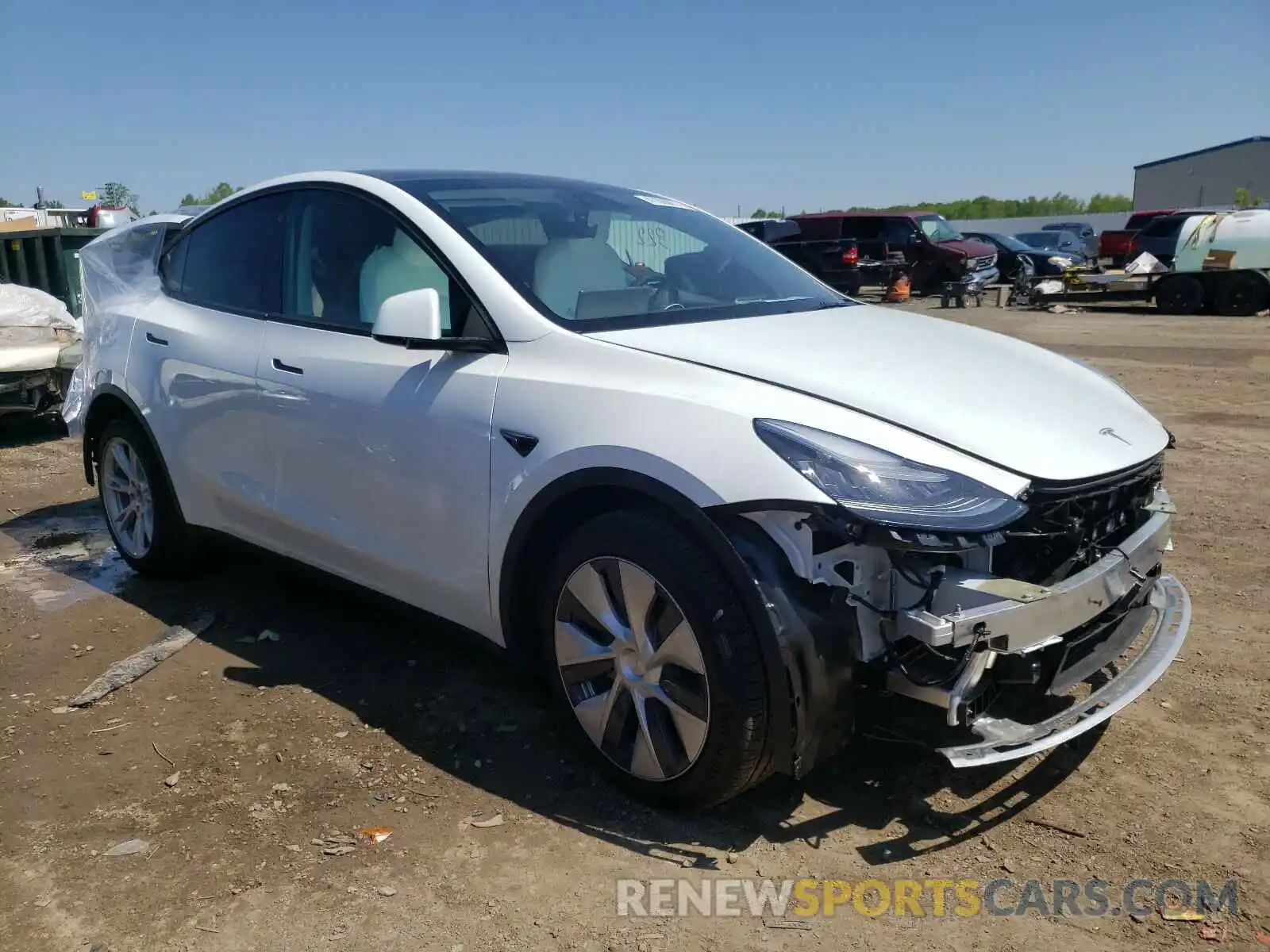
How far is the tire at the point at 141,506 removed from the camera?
460 cm

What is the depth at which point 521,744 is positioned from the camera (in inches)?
129

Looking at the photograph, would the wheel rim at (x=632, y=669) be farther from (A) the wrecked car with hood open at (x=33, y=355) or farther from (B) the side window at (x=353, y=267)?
(A) the wrecked car with hood open at (x=33, y=355)

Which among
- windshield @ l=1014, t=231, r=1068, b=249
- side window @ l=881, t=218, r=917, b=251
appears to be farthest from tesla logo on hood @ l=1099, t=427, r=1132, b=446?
windshield @ l=1014, t=231, r=1068, b=249

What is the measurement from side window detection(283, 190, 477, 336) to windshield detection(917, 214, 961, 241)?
2142cm

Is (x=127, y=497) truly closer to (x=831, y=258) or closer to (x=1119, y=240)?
(x=831, y=258)

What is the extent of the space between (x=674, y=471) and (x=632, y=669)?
1.92ft

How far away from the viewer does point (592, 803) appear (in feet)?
9.61

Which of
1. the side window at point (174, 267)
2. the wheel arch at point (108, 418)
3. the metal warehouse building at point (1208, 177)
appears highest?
the metal warehouse building at point (1208, 177)

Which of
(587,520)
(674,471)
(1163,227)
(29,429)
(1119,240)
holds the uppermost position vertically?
(1163,227)

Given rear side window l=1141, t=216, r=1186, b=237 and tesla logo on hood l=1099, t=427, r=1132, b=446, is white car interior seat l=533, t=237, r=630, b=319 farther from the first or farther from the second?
rear side window l=1141, t=216, r=1186, b=237

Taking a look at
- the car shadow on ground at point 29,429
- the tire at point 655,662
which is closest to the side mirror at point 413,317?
the tire at point 655,662

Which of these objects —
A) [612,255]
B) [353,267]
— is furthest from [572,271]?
[353,267]

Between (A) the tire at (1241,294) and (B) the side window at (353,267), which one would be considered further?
(A) the tire at (1241,294)

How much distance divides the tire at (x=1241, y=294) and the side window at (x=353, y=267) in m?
18.2
